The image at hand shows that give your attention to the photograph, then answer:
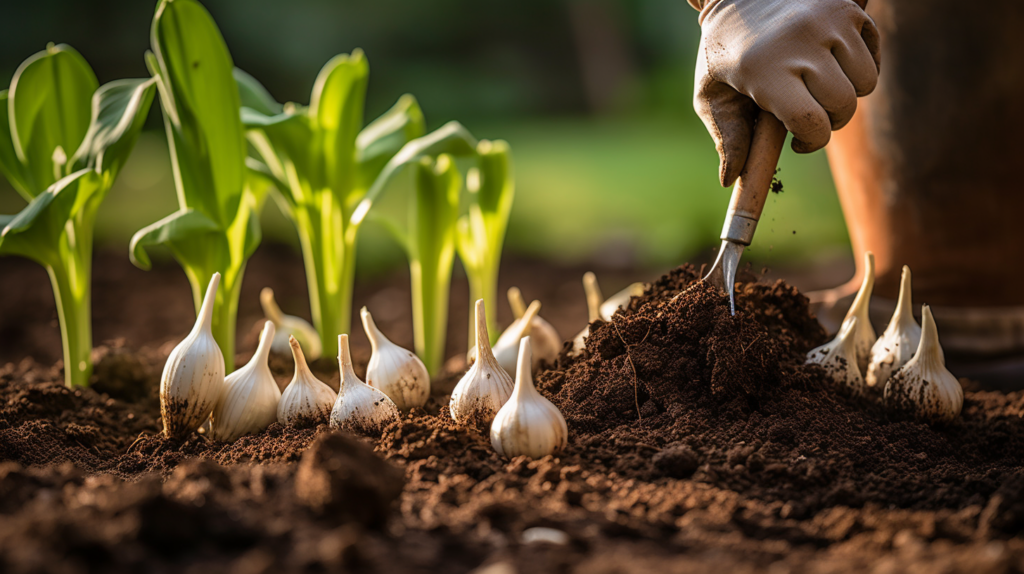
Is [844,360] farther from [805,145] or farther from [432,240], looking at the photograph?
[432,240]

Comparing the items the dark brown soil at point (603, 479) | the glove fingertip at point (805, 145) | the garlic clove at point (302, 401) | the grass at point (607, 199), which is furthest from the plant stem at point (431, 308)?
the grass at point (607, 199)

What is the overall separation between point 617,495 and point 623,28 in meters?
5.08

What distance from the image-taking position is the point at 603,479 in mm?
827

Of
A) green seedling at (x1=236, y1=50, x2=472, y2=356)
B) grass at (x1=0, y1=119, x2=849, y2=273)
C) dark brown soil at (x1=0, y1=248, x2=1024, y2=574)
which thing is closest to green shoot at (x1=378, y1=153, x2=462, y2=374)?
green seedling at (x1=236, y1=50, x2=472, y2=356)

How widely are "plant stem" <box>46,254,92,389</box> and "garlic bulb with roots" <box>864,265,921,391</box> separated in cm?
137

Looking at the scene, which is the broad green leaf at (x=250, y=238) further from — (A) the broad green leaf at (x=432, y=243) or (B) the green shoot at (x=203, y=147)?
(A) the broad green leaf at (x=432, y=243)

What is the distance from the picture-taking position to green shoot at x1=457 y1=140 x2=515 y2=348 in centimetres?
163

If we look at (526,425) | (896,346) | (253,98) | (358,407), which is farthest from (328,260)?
(896,346)

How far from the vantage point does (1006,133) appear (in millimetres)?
1504

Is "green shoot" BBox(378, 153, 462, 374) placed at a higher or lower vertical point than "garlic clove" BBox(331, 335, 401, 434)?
A: higher

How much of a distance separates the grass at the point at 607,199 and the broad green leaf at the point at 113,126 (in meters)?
1.77

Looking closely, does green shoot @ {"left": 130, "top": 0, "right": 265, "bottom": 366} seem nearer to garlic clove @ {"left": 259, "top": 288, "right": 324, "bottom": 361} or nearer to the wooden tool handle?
garlic clove @ {"left": 259, "top": 288, "right": 324, "bottom": 361}

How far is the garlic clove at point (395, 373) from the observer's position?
110 cm

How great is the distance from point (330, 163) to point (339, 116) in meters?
0.10
